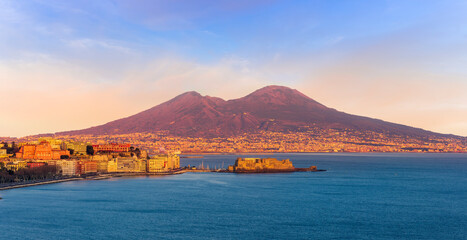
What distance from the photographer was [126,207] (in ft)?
209

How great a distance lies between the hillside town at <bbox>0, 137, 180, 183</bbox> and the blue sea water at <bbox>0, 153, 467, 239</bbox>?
20.1 metres

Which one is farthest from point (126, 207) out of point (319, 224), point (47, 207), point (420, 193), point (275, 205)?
point (420, 193)

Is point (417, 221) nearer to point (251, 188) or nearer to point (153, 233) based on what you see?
point (153, 233)

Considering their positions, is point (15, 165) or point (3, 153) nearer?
point (15, 165)

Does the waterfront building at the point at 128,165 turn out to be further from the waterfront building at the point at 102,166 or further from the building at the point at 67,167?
the building at the point at 67,167

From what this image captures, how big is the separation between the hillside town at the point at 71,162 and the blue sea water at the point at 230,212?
791 inches

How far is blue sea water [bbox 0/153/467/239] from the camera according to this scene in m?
48.0

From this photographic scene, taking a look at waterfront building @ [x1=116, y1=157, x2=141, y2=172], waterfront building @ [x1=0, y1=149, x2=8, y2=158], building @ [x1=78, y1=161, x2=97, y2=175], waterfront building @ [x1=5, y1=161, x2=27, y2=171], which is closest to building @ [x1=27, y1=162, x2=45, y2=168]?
waterfront building @ [x1=5, y1=161, x2=27, y2=171]

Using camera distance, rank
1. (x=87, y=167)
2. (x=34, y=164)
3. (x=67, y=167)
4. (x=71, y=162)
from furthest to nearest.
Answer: (x=87, y=167), (x=71, y=162), (x=67, y=167), (x=34, y=164)

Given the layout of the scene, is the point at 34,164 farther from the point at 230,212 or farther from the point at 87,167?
the point at 230,212

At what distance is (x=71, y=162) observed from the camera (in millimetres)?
113375

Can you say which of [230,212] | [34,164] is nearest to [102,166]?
[34,164]

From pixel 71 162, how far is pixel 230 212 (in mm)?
66118

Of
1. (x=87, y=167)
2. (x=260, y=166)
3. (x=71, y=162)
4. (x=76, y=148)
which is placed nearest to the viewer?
(x=71, y=162)
